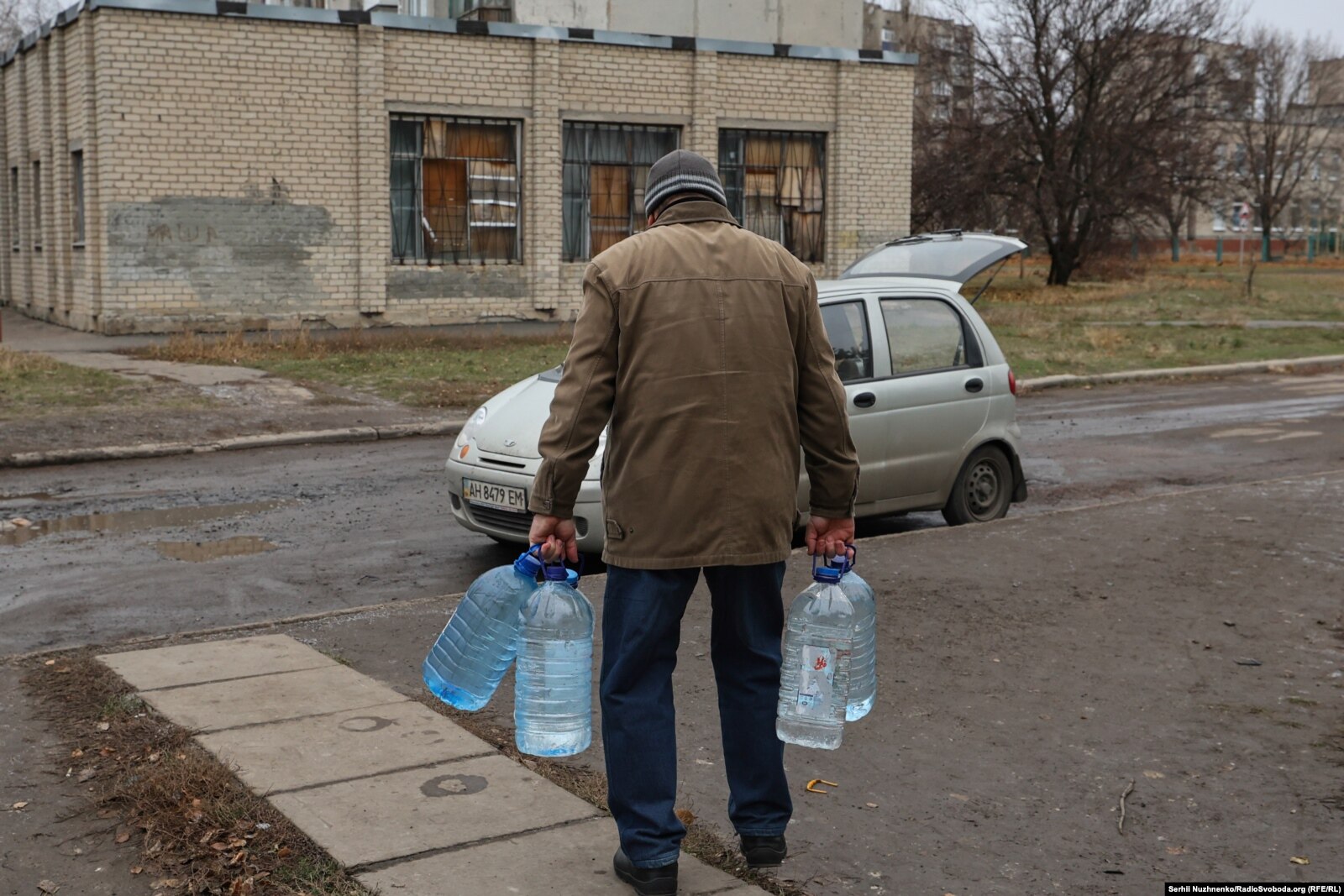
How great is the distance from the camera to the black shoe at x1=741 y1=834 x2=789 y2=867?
404cm

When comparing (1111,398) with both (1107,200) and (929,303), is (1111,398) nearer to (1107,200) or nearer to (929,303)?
(929,303)

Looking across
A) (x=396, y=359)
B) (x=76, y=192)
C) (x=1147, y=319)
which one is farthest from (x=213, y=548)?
(x=1147, y=319)

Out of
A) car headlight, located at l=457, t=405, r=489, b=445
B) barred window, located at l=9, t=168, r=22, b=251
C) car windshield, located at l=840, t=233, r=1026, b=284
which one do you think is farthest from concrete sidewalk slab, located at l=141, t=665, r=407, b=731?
barred window, located at l=9, t=168, r=22, b=251

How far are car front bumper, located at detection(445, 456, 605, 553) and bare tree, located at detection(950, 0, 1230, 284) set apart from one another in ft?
114

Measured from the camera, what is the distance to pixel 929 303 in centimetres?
966

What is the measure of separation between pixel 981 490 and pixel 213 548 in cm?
514

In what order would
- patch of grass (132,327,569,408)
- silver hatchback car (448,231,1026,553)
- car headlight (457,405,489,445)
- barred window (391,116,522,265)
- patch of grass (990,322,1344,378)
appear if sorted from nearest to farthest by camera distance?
silver hatchback car (448,231,1026,553) < car headlight (457,405,489,445) < patch of grass (132,327,569,408) < patch of grass (990,322,1344,378) < barred window (391,116,522,265)

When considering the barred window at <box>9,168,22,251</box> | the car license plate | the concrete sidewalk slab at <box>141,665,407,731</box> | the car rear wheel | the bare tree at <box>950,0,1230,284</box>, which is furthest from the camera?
the bare tree at <box>950,0,1230,284</box>

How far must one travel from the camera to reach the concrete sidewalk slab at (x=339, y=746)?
4.66 m

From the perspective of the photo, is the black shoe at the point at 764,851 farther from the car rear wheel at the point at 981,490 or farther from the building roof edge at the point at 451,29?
the building roof edge at the point at 451,29

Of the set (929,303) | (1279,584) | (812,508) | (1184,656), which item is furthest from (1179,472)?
(812,508)

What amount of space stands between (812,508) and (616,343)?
2.50 feet

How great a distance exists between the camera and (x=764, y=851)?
404 centimetres

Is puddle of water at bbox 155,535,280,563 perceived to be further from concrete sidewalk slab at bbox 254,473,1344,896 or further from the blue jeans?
the blue jeans
